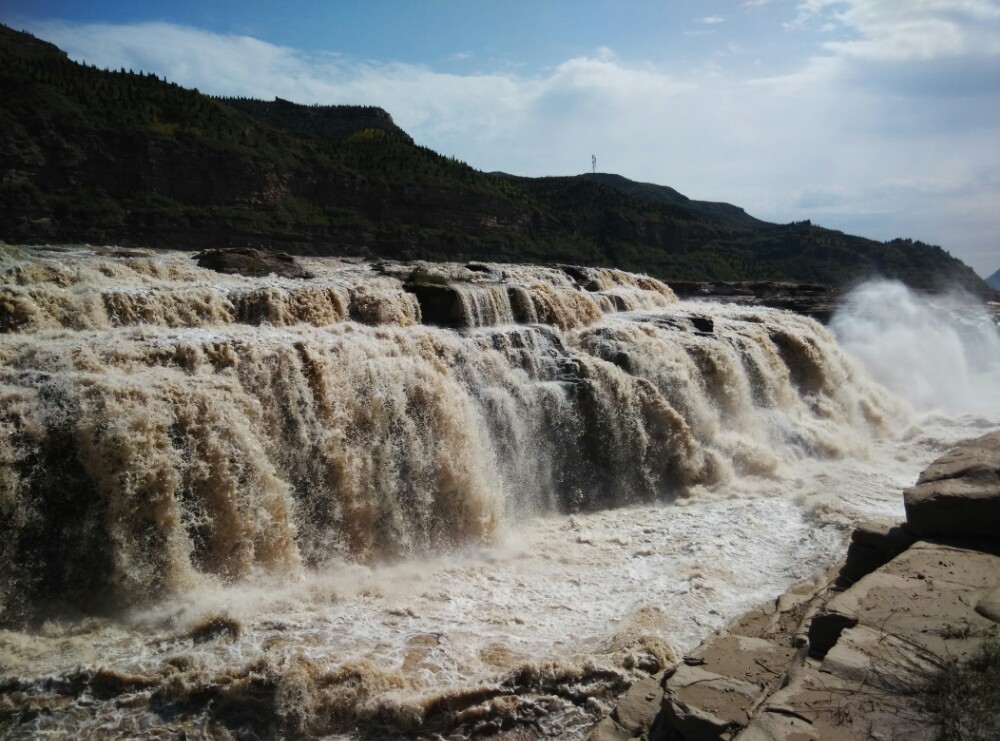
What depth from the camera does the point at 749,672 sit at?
4.92m

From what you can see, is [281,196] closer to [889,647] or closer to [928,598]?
[928,598]

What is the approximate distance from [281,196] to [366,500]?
87.2ft

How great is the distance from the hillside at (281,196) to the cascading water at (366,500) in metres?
15.5

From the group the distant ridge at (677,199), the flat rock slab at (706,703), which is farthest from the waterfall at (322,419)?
the distant ridge at (677,199)

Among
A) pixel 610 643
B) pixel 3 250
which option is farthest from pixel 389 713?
pixel 3 250

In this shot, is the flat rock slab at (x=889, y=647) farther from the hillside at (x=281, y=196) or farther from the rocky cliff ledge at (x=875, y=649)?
the hillside at (x=281, y=196)

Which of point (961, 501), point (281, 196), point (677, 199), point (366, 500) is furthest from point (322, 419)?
point (677, 199)

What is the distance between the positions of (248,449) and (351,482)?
1.39 m

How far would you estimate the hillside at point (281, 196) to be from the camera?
24.3m

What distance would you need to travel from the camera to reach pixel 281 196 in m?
31.8

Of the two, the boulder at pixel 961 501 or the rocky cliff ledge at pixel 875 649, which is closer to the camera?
the rocky cliff ledge at pixel 875 649

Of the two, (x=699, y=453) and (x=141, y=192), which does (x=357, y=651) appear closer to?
(x=699, y=453)

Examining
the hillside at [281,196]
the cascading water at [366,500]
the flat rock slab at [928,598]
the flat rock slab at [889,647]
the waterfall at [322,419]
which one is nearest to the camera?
the flat rock slab at [889,647]

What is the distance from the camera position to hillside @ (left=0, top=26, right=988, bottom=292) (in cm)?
2433
